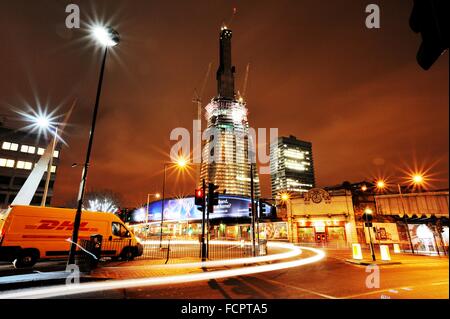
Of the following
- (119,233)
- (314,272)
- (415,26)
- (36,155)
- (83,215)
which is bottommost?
(314,272)

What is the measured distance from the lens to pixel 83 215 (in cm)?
1420

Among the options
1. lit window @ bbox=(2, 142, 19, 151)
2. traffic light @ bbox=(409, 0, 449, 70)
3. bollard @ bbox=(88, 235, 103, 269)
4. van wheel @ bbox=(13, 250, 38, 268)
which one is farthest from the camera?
lit window @ bbox=(2, 142, 19, 151)

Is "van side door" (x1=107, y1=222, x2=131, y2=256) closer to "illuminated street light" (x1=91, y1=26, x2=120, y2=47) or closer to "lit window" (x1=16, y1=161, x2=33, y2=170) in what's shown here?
"illuminated street light" (x1=91, y1=26, x2=120, y2=47)

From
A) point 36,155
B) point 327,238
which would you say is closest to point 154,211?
point 36,155

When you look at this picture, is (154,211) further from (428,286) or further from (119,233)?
(428,286)

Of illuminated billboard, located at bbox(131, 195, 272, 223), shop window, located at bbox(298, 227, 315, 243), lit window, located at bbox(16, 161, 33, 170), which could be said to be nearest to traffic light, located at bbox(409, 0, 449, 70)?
shop window, located at bbox(298, 227, 315, 243)

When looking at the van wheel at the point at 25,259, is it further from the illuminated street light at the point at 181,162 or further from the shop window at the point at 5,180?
the shop window at the point at 5,180

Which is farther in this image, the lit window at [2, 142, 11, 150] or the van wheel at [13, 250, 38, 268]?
the lit window at [2, 142, 11, 150]

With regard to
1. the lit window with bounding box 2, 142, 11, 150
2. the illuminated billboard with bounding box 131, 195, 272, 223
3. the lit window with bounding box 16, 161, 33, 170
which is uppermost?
the lit window with bounding box 2, 142, 11, 150

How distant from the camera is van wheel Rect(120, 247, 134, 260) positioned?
15095 mm

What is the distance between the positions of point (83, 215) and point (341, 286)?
1379 cm

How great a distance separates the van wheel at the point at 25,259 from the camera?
38.3 ft

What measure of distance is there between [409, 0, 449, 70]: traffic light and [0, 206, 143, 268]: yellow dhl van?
16219mm
